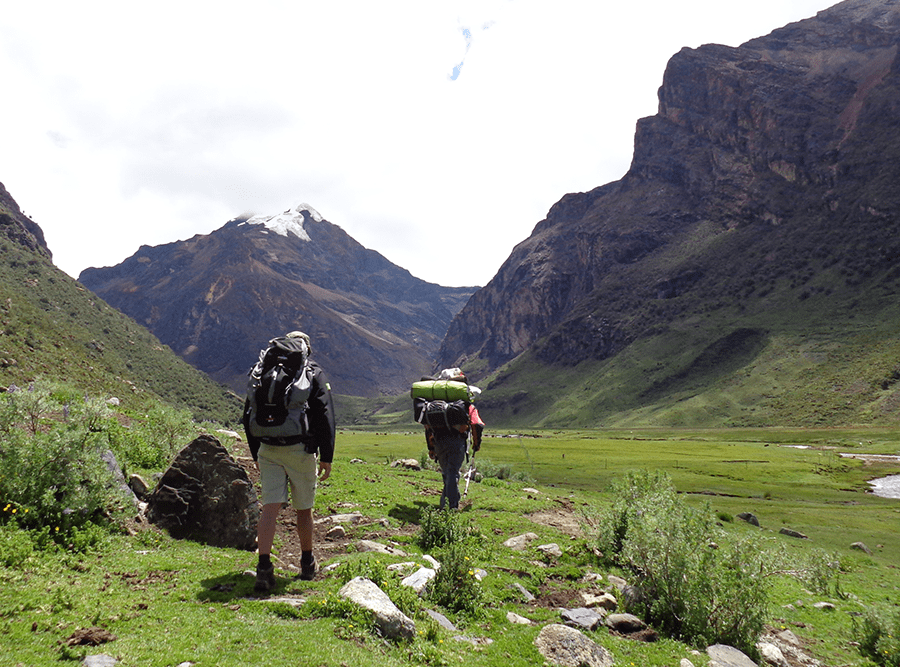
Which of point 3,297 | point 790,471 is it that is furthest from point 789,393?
point 3,297

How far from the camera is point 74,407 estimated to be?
11.9m

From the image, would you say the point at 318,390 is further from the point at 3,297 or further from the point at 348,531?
the point at 3,297

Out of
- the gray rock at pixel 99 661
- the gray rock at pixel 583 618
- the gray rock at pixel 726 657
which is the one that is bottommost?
the gray rock at pixel 726 657

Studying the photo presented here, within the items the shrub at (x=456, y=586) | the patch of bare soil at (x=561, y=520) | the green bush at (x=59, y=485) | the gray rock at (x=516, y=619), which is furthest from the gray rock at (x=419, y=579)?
the patch of bare soil at (x=561, y=520)

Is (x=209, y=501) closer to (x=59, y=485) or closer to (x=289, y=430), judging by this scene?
(x=59, y=485)

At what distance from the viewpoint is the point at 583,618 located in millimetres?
8594

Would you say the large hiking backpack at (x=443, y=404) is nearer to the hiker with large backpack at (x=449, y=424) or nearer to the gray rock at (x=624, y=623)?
the hiker with large backpack at (x=449, y=424)

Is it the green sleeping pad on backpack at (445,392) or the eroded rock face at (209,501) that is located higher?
the green sleeping pad on backpack at (445,392)

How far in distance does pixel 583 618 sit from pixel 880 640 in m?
6.41

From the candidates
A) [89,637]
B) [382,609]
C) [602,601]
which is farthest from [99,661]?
[602,601]

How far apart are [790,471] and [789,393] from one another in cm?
12169

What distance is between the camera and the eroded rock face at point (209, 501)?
9664 mm

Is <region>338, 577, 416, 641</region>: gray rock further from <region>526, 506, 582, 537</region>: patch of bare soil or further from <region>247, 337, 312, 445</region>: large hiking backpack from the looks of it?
<region>526, 506, 582, 537</region>: patch of bare soil

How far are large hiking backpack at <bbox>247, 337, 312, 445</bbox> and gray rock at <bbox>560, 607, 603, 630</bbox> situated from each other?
5903 mm
